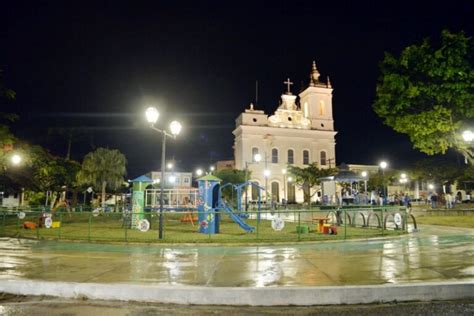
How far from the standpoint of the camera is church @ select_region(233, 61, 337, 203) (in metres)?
62.9

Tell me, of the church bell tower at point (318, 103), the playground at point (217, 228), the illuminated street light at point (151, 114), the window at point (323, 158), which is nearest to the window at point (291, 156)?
the window at point (323, 158)

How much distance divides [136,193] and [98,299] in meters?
15.9

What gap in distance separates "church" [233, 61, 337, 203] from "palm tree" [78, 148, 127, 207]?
2617 centimetres

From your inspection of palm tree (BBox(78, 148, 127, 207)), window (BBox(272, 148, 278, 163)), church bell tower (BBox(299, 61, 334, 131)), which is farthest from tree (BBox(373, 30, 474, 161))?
church bell tower (BBox(299, 61, 334, 131))

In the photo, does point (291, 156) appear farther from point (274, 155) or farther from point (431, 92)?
point (431, 92)

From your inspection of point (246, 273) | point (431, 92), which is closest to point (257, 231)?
point (246, 273)

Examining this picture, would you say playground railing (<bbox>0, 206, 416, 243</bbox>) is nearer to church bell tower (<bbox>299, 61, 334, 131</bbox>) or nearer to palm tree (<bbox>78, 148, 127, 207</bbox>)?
palm tree (<bbox>78, 148, 127, 207</bbox>)

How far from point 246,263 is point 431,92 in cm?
1652

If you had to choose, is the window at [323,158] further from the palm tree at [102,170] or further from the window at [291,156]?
the palm tree at [102,170]

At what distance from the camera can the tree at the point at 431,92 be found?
1986cm

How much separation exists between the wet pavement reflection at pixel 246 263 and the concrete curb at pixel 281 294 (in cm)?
66

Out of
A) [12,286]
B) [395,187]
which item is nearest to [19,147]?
[12,286]

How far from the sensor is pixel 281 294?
6340 millimetres

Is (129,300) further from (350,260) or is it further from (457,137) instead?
(457,137)
